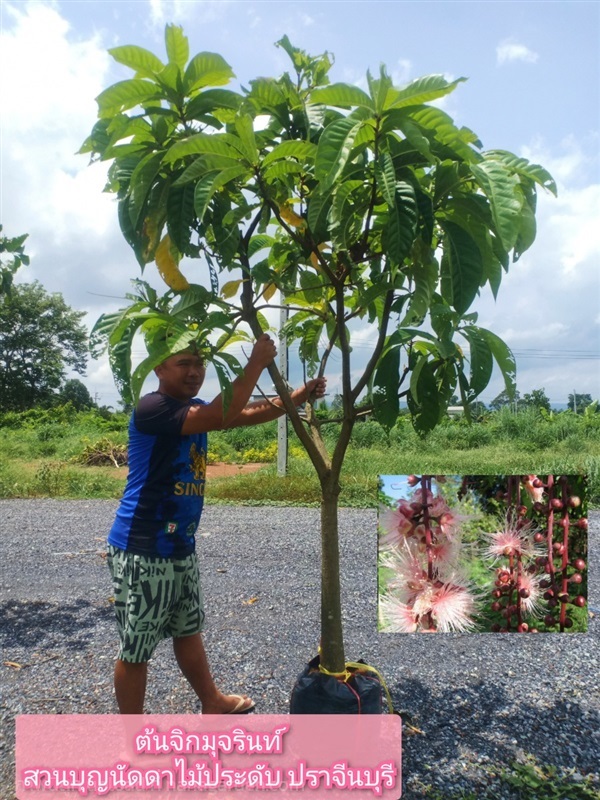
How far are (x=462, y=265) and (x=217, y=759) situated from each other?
A: 5.19 ft

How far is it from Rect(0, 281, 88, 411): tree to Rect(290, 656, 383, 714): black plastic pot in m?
26.3

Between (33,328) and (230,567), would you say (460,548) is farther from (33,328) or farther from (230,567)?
(33,328)

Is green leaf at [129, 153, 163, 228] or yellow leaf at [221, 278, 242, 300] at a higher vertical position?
green leaf at [129, 153, 163, 228]

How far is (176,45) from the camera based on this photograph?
154 cm

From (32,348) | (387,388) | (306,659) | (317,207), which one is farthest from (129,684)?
(32,348)

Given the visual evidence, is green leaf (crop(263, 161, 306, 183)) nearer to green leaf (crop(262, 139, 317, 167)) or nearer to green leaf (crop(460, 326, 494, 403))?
green leaf (crop(262, 139, 317, 167))

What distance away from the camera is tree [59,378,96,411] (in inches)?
1121

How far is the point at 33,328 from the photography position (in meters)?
27.6

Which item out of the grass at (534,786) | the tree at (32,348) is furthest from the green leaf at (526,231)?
the tree at (32,348)

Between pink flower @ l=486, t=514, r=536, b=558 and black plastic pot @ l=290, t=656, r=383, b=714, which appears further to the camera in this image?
pink flower @ l=486, t=514, r=536, b=558

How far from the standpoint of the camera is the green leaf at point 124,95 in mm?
1510

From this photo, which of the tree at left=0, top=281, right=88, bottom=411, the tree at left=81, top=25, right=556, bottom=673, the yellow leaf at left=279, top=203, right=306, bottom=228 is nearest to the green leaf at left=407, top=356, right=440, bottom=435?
the tree at left=81, top=25, right=556, bottom=673

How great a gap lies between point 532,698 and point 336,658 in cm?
101

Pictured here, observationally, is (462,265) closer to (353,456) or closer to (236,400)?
(236,400)
